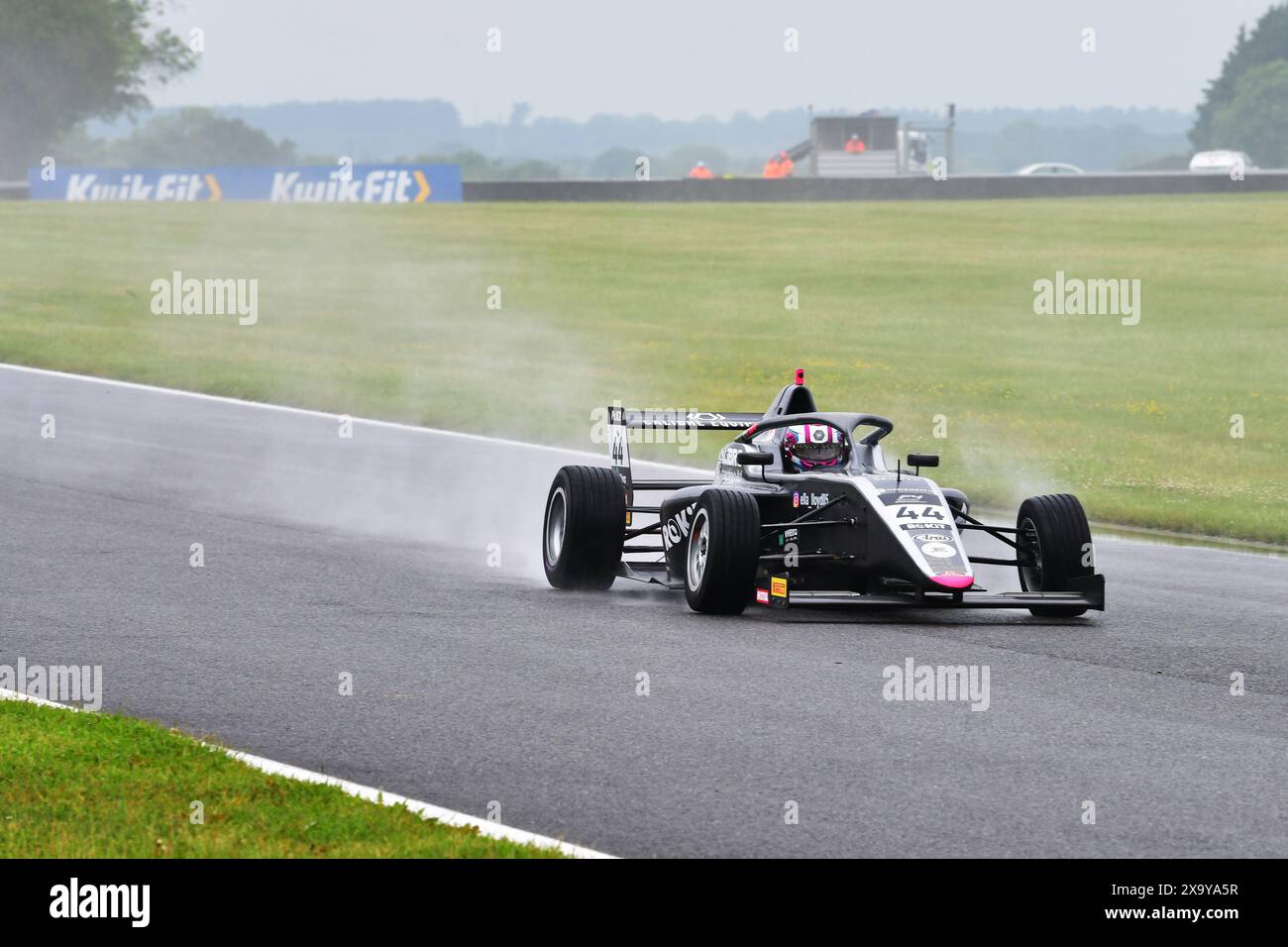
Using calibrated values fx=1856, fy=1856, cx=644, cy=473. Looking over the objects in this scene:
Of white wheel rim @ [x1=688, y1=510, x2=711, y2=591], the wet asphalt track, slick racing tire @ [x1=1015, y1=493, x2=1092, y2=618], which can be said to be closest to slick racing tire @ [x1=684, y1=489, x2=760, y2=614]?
white wheel rim @ [x1=688, y1=510, x2=711, y2=591]

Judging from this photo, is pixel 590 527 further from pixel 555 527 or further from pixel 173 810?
pixel 173 810

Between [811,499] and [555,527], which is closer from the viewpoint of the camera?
[811,499]

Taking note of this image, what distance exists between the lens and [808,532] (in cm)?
1086

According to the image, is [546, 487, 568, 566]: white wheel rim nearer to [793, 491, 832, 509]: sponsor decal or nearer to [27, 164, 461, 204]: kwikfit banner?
[793, 491, 832, 509]: sponsor decal

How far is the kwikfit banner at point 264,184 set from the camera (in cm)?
5150

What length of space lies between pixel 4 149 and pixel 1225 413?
77.1 meters

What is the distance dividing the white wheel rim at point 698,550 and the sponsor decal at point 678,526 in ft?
1.67

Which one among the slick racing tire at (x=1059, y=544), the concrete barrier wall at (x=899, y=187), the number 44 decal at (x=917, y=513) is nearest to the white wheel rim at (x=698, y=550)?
the number 44 decal at (x=917, y=513)

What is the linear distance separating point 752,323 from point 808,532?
66.3 ft

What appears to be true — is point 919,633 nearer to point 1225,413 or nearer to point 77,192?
point 1225,413

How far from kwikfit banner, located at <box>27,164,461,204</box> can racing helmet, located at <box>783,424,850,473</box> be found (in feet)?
133

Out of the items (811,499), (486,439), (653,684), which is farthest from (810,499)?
(486,439)

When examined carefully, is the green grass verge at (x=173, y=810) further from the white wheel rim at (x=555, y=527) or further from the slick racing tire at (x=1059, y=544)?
the slick racing tire at (x=1059, y=544)
